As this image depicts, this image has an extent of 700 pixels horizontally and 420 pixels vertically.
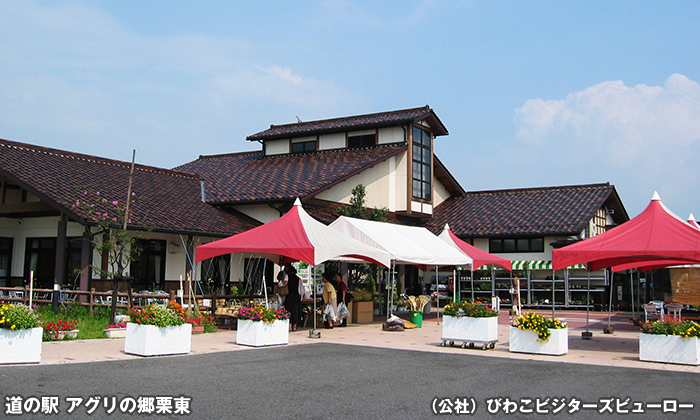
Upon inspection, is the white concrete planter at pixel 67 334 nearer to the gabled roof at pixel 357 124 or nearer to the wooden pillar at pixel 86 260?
the wooden pillar at pixel 86 260

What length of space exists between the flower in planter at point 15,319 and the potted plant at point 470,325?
291 inches

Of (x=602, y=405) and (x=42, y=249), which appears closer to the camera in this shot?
(x=602, y=405)

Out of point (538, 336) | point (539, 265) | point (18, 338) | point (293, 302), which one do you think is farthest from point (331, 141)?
point (18, 338)

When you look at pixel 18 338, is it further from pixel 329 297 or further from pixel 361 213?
pixel 361 213

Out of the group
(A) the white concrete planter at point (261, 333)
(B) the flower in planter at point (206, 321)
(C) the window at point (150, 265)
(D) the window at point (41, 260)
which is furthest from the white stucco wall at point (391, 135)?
(A) the white concrete planter at point (261, 333)

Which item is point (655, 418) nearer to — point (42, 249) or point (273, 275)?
point (273, 275)

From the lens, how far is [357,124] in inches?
1045

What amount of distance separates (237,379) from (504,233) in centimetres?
2042

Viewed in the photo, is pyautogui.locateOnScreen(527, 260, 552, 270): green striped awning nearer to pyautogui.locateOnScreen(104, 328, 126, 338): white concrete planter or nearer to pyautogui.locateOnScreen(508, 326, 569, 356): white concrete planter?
pyautogui.locateOnScreen(508, 326, 569, 356): white concrete planter

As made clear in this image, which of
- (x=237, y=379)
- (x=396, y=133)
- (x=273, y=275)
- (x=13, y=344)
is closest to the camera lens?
(x=237, y=379)

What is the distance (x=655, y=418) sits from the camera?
6.46 meters

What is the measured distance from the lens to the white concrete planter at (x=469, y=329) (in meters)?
12.6

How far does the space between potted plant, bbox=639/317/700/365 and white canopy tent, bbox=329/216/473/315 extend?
6673 millimetres

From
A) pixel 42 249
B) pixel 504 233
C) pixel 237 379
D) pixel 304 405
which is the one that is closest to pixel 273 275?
pixel 42 249
